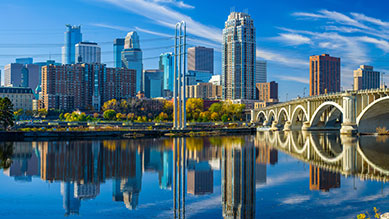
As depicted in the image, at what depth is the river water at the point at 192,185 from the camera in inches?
816

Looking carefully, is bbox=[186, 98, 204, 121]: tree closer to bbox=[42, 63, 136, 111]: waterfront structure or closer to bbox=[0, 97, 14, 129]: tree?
bbox=[42, 63, 136, 111]: waterfront structure

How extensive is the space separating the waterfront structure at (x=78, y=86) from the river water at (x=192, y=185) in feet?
472

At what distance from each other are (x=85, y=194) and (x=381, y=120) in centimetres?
6720

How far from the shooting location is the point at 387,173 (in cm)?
3105

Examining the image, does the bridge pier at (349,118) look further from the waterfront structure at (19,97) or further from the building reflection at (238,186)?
the waterfront structure at (19,97)

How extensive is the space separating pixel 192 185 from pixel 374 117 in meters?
59.7

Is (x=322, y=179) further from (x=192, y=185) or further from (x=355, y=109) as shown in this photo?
(x=355, y=109)

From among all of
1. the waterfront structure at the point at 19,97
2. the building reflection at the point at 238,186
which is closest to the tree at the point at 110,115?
the waterfront structure at the point at 19,97

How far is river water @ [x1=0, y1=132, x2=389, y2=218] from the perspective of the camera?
20719mm

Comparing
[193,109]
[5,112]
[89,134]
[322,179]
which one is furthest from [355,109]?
[193,109]

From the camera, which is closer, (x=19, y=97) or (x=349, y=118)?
(x=349, y=118)

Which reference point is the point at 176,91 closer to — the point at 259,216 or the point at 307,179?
the point at 307,179

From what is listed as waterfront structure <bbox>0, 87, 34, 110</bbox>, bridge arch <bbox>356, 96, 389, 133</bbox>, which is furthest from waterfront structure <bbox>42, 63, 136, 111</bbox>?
bridge arch <bbox>356, 96, 389, 133</bbox>

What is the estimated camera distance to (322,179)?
2914cm
